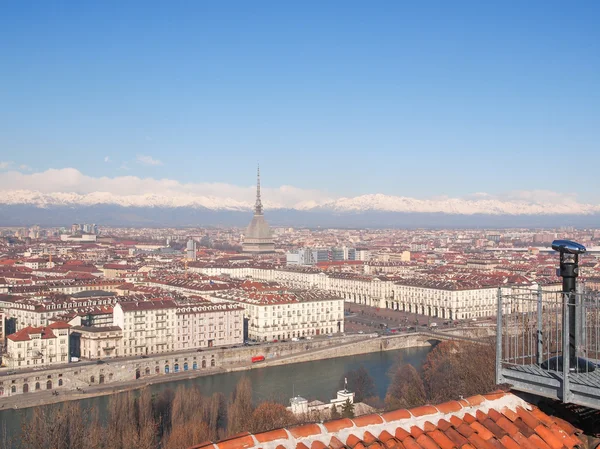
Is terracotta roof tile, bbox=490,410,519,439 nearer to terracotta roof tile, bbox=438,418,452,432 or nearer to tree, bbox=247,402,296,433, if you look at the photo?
terracotta roof tile, bbox=438,418,452,432

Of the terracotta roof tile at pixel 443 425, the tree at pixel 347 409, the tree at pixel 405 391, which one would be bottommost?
the tree at pixel 405 391

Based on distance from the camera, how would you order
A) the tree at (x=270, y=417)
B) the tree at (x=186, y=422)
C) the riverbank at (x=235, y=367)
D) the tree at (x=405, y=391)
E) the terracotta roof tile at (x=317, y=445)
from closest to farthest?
the terracotta roof tile at (x=317, y=445)
the tree at (x=186, y=422)
the tree at (x=270, y=417)
the tree at (x=405, y=391)
the riverbank at (x=235, y=367)

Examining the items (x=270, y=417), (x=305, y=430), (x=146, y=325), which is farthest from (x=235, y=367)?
(x=305, y=430)

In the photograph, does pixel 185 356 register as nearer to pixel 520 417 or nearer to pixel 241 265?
pixel 520 417

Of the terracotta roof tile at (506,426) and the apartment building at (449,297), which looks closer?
the terracotta roof tile at (506,426)

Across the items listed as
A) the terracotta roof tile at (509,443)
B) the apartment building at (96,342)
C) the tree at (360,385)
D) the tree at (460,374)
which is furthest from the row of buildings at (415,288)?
the terracotta roof tile at (509,443)

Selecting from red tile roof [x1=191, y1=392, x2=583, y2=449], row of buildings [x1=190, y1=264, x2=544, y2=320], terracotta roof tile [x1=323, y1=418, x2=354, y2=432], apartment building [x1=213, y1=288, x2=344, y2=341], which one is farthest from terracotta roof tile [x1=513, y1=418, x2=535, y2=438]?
row of buildings [x1=190, y1=264, x2=544, y2=320]

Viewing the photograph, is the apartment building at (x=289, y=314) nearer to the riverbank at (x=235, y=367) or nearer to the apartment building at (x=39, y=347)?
the riverbank at (x=235, y=367)
